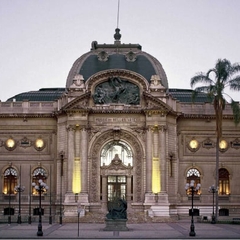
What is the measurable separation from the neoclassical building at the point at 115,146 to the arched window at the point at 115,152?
Result: 116mm

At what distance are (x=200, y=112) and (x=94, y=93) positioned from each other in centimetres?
1334

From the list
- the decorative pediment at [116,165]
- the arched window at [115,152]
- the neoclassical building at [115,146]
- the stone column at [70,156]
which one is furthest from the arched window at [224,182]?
the stone column at [70,156]

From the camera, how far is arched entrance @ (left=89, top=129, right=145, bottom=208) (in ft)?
227

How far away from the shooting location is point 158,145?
68.7 meters

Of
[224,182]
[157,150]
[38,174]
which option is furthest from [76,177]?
[224,182]

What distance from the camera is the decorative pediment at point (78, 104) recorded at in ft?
224

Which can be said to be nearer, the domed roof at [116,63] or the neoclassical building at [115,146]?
the neoclassical building at [115,146]

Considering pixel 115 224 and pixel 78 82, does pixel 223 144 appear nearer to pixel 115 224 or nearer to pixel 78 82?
pixel 78 82

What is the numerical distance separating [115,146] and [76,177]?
19.8 ft

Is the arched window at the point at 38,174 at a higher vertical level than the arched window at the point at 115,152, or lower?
lower

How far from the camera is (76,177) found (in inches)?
2677

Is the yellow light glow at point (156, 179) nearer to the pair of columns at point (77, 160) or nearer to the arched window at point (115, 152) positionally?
the arched window at point (115, 152)

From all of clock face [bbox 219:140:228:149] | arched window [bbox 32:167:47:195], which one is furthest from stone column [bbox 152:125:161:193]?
arched window [bbox 32:167:47:195]

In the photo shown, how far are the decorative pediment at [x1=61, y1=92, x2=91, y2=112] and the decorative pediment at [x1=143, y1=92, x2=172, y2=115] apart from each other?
22.0 ft
